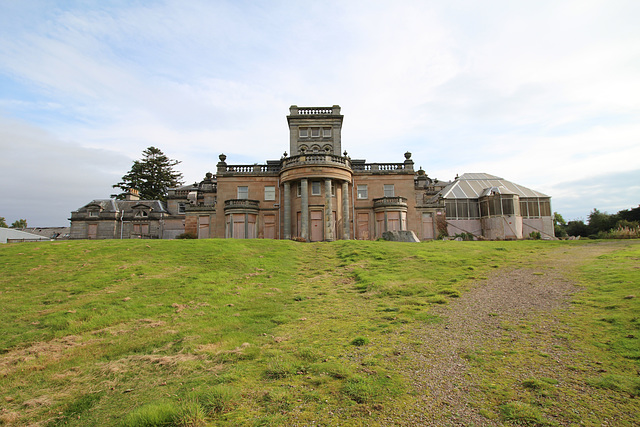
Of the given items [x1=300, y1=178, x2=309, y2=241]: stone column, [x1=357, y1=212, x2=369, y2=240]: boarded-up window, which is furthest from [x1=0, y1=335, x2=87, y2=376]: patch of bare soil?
[x1=357, y1=212, x2=369, y2=240]: boarded-up window

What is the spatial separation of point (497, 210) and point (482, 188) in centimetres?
622

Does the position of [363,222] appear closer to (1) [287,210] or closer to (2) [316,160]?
(1) [287,210]

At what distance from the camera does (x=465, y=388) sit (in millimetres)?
5781

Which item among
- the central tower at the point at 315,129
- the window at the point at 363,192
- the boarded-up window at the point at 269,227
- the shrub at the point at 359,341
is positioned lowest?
the shrub at the point at 359,341

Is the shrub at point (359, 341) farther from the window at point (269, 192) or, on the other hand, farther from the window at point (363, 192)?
the window at point (269, 192)

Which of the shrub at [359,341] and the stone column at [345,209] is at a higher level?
the stone column at [345,209]

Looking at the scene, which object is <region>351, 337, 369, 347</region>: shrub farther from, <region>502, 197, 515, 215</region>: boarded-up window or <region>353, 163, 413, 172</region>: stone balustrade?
<region>502, 197, 515, 215</region>: boarded-up window

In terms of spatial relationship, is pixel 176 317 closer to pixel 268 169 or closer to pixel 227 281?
pixel 227 281

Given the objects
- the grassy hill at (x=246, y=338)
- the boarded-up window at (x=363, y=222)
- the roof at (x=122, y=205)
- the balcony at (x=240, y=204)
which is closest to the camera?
the grassy hill at (x=246, y=338)

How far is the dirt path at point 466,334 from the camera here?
Result: 5.17 m

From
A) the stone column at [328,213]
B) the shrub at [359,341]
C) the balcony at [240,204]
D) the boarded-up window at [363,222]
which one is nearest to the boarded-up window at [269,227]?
the balcony at [240,204]

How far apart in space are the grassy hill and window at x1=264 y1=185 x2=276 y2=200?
774 inches

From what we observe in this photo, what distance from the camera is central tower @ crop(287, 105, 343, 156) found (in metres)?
42.0

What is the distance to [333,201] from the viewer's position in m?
34.1
